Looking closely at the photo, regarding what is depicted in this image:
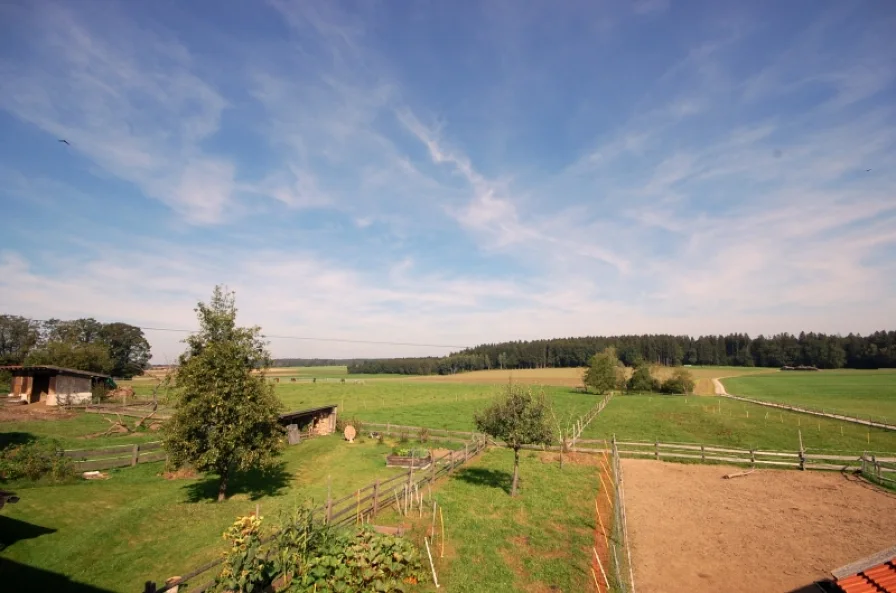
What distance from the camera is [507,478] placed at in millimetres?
22969

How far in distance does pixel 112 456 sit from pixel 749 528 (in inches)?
1213

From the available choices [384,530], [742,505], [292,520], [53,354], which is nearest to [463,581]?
[384,530]

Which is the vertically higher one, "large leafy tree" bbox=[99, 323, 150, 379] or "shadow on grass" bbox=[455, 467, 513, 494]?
"large leafy tree" bbox=[99, 323, 150, 379]

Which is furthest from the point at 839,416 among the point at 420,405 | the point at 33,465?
the point at 33,465

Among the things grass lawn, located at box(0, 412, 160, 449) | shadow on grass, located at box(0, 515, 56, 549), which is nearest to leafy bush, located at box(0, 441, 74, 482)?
shadow on grass, located at box(0, 515, 56, 549)

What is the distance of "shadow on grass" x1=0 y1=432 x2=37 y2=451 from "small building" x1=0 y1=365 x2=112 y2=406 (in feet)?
51.5

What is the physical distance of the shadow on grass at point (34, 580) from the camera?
10.4 meters

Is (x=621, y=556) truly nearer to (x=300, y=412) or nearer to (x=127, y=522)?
(x=127, y=522)

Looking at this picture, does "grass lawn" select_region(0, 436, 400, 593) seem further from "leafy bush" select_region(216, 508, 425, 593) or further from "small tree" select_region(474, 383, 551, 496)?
"small tree" select_region(474, 383, 551, 496)

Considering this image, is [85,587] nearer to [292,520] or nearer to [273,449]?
[292,520]

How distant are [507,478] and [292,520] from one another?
1522cm

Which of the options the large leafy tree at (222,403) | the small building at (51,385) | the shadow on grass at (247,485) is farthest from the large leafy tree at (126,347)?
the large leafy tree at (222,403)

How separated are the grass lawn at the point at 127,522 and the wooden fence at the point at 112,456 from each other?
605 mm

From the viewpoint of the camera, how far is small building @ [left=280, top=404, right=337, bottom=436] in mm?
34169
